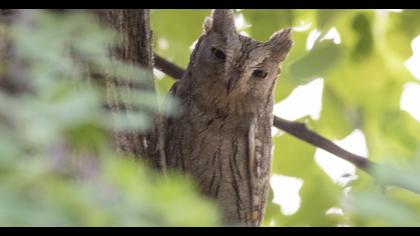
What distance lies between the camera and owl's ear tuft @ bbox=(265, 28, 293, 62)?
105 inches

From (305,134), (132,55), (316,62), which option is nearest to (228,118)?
(305,134)

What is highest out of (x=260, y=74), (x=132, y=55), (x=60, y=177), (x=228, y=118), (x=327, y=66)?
(x=260, y=74)

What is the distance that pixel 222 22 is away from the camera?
9.03 ft

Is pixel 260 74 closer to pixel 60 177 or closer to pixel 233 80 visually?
pixel 233 80

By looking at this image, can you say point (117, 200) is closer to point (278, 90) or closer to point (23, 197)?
point (23, 197)

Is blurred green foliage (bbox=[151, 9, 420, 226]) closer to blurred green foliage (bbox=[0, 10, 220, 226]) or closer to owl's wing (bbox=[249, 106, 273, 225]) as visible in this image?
owl's wing (bbox=[249, 106, 273, 225])

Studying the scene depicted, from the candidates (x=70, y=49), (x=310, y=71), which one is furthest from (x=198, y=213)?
(x=310, y=71)

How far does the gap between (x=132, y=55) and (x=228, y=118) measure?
1.02 metres

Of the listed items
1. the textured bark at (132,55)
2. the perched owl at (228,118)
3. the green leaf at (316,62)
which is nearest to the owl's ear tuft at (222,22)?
the perched owl at (228,118)

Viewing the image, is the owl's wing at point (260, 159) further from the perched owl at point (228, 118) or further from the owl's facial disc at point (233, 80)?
the owl's facial disc at point (233, 80)

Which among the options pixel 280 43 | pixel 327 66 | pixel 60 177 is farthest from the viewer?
pixel 280 43

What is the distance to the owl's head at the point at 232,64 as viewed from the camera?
2691 mm

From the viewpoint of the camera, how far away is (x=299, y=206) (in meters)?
2.39
